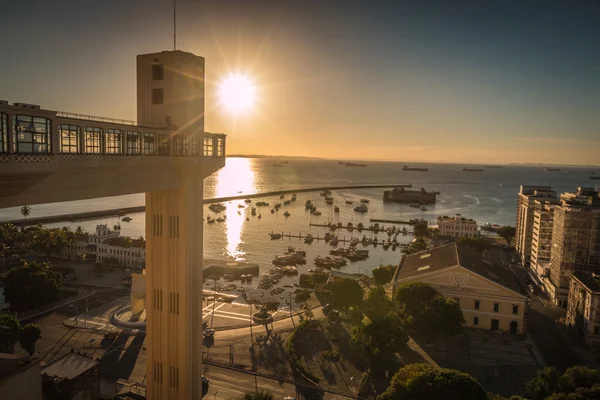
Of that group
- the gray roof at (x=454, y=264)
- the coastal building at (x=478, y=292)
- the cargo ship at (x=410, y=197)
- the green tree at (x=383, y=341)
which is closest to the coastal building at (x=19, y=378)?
the green tree at (x=383, y=341)

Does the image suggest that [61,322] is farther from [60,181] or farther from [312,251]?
[312,251]

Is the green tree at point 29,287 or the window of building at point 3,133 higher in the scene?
the window of building at point 3,133

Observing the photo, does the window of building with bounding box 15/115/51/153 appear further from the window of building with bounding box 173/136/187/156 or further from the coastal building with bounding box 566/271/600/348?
the coastal building with bounding box 566/271/600/348

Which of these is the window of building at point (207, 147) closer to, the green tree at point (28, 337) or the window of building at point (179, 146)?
the window of building at point (179, 146)

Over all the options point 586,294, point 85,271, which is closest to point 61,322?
point 85,271

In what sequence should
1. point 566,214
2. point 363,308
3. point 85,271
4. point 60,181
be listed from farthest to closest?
point 85,271, point 566,214, point 363,308, point 60,181

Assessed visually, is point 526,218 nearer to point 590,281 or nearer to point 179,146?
point 590,281
